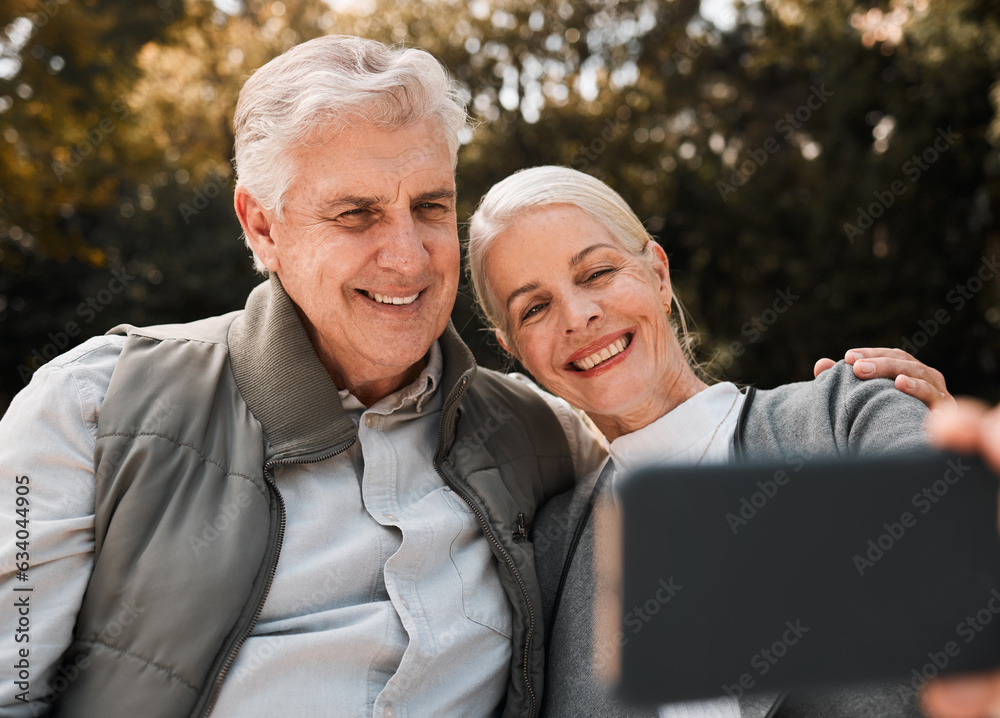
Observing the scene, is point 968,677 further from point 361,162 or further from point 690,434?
point 361,162

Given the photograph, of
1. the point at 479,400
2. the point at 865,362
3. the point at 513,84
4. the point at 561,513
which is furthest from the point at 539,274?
the point at 513,84

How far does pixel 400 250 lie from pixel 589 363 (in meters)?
0.64

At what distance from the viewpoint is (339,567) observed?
1852 mm

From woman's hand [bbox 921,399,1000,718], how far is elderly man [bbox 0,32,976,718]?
1136 mm

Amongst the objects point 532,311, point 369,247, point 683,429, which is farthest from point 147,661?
point 683,429

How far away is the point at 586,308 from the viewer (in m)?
2.23

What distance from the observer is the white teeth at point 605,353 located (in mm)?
2277

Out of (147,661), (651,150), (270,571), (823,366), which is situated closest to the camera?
(147,661)

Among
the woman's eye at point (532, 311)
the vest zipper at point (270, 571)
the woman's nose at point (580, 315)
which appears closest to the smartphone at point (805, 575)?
the vest zipper at point (270, 571)

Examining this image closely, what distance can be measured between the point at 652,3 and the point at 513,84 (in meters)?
3.25

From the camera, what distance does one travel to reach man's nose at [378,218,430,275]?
2.02m

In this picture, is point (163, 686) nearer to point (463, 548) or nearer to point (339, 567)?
point (339, 567)

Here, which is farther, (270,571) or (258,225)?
(258,225)

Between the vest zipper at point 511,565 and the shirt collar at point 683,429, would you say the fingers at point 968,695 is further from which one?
the shirt collar at point 683,429
